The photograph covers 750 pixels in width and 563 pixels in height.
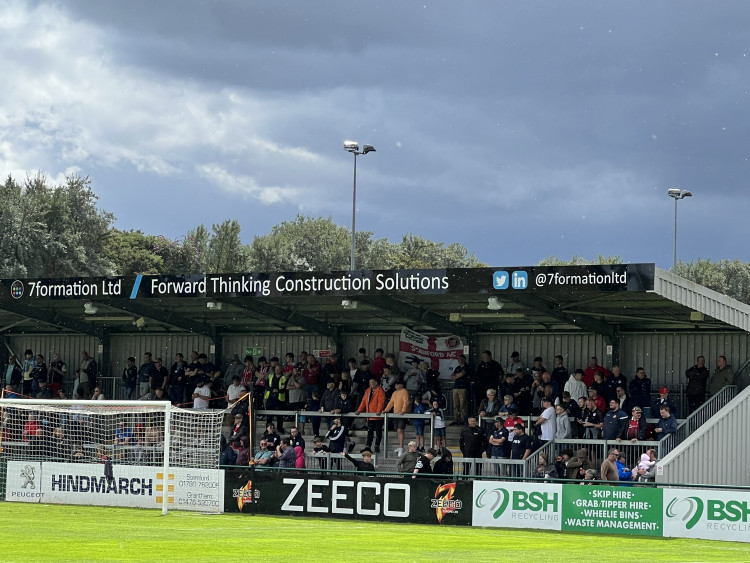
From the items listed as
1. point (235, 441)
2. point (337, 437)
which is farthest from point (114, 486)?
point (337, 437)

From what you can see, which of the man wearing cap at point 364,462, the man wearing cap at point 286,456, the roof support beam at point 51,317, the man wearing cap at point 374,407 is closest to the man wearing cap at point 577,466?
the man wearing cap at point 364,462

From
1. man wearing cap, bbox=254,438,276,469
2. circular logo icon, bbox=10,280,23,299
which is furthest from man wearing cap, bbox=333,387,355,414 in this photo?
circular logo icon, bbox=10,280,23,299

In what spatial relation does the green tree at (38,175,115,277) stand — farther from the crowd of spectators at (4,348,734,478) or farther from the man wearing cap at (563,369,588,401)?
the man wearing cap at (563,369,588,401)

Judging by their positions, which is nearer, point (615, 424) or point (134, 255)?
point (615, 424)

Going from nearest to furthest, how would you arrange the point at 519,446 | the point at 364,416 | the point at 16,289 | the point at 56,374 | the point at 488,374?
the point at 519,446, the point at 364,416, the point at 488,374, the point at 16,289, the point at 56,374

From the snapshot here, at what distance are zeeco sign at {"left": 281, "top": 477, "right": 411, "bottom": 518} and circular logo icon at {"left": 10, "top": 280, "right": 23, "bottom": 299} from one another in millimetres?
11194

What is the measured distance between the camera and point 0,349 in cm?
3756

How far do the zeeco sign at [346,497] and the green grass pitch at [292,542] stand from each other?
0.30 meters

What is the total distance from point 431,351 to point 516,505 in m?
10.7

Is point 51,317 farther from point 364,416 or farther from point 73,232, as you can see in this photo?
point 73,232

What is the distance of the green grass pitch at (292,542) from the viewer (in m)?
15.5

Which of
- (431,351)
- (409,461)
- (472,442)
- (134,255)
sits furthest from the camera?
(134,255)

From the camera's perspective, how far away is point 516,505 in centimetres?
2075

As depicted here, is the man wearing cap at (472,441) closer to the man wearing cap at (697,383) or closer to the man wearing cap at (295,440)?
the man wearing cap at (295,440)
